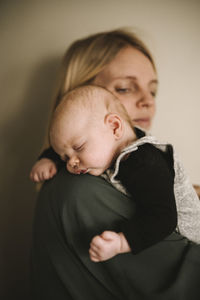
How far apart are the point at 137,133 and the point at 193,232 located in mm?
446

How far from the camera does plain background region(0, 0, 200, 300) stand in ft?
4.83

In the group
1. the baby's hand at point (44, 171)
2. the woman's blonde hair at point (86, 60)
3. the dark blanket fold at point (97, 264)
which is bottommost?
the dark blanket fold at point (97, 264)

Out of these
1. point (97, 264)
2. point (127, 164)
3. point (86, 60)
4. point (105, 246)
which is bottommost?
point (97, 264)

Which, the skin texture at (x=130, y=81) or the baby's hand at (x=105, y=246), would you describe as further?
the skin texture at (x=130, y=81)

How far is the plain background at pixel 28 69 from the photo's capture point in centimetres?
147

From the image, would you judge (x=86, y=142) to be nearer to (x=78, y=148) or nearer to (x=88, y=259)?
(x=78, y=148)

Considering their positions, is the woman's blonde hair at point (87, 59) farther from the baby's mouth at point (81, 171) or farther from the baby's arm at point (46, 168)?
the baby's mouth at point (81, 171)

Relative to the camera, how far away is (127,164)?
69cm

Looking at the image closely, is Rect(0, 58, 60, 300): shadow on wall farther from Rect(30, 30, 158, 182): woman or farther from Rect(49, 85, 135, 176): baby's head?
Rect(49, 85, 135, 176): baby's head

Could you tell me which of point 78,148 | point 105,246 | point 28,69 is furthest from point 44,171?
point 28,69

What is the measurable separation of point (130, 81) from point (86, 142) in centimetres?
53

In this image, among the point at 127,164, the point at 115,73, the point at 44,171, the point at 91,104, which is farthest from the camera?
the point at 115,73

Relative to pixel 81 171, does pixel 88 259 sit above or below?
below

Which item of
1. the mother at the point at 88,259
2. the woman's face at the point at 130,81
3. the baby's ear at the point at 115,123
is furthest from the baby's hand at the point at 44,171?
the woman's face at the point at 130,81
